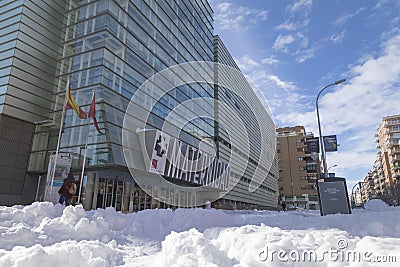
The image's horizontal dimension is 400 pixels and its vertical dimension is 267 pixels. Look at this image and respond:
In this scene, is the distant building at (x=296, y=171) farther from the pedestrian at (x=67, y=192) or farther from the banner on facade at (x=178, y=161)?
the pedestrian at (x=67, y=192)

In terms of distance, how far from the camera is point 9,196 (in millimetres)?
18000

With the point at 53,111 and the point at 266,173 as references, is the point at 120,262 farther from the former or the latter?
the point at 266,173

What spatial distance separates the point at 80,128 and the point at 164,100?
9.40 meters

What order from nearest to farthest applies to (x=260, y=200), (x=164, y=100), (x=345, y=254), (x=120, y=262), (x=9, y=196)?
(x=345, y=254) → (x=120, y=262) → (x=9, y=196) → (x=164, y=100) → (x=260, y=200)

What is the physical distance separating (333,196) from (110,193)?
14.4 m

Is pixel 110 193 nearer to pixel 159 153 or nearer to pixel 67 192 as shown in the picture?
pixel 159 153

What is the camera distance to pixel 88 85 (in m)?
19.0

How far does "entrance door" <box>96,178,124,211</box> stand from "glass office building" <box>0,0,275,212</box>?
0.07 metres

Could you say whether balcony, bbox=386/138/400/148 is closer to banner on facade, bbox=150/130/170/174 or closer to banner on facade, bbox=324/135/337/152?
banner on facade, bbox=324/135/337/152

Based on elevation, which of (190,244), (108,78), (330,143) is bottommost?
(190,244)

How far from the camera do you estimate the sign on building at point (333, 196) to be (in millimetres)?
10453

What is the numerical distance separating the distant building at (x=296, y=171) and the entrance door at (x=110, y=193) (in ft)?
214

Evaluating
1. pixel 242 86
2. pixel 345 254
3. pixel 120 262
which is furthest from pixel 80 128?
pixel 242 86

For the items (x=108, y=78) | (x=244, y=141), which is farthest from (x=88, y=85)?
(x=244, y=141)
